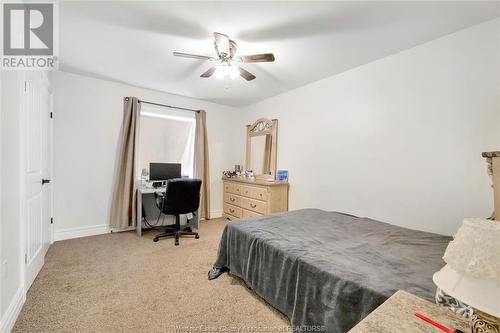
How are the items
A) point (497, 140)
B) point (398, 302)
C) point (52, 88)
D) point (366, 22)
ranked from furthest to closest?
point (52, 88)
point (366, 22)
point (497, 140)
point (398, 302)

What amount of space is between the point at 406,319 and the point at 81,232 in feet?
13.3

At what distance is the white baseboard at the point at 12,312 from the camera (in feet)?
4.65

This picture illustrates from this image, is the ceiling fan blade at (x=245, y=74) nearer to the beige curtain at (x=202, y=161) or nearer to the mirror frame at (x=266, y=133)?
the mirror frame at (x=266, y=133)

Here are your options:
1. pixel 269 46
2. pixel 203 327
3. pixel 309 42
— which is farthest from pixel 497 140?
pixel 203 327

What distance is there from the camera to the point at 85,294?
1938 mm

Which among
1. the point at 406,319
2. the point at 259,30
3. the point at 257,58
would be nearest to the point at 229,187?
the point at 257,58

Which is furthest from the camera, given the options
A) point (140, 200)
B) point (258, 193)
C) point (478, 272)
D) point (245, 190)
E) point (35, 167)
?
point (245, 190)

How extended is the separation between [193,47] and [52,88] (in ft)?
7.45

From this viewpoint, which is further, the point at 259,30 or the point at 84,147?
the point at 84,147

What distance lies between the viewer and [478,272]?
526 mm

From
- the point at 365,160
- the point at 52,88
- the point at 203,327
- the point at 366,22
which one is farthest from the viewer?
the point at 52,88

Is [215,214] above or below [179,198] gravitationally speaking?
below

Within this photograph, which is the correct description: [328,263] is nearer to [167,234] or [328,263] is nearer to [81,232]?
[167,234]

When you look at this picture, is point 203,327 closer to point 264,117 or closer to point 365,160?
point 365,160
